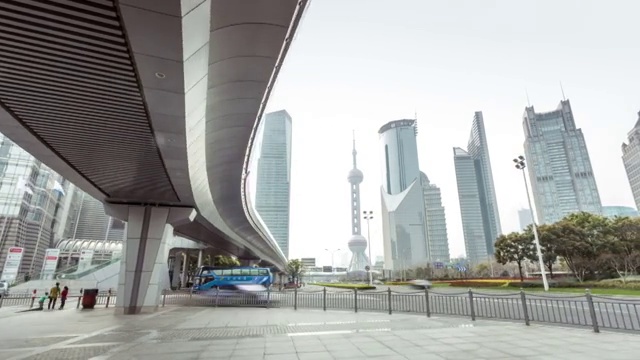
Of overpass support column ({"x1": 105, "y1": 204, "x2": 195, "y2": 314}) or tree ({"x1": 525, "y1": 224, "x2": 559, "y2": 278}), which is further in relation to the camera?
tree ({"x1": 525, "y1": 224, "x2": 559, "y2": 278})

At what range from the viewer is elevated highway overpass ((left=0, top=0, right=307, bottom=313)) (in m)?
5.36

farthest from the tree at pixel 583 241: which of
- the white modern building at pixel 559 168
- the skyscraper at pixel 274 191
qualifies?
the skyscraper at pixel 274 191

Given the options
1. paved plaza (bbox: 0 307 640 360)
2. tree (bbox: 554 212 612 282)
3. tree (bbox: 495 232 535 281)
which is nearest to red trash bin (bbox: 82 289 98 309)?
paved plaza (bbox: 0 307 640 360)

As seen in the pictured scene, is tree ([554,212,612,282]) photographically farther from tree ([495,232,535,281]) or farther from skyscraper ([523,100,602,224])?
skyscraper ([523,100,602,224])

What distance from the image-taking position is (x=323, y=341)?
873cm

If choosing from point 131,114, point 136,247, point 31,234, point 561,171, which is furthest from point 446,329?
point 561,171

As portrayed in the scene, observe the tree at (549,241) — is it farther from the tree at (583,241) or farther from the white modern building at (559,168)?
the white modern building at (559,168)

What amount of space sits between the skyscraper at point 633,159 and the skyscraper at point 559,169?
19.4 meters

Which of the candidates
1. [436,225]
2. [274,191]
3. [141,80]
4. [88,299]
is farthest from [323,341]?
[274,191]

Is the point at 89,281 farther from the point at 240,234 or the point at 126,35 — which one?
the point at 126,35

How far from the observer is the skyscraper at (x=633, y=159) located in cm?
11719

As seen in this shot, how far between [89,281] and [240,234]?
54.4 ft

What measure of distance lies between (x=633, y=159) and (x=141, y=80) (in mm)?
165803

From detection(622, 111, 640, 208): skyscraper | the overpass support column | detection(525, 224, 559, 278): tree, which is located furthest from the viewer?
detection(622, 111, 640, 208): skyscraper
